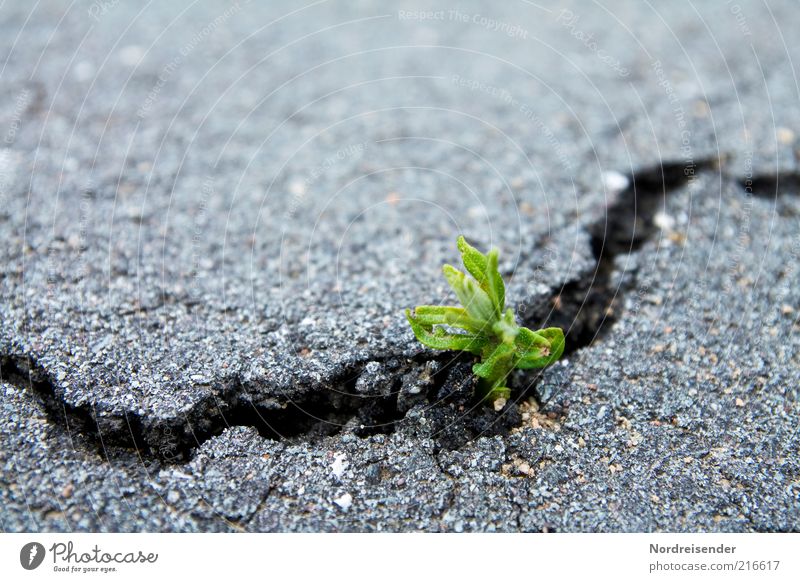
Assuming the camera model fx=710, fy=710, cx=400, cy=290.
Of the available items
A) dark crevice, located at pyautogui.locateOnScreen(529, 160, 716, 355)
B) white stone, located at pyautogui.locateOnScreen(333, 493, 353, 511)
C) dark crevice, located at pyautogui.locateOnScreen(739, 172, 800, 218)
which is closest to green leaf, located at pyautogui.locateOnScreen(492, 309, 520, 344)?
dark crevice, located at pyautogui.locateOnScreen(529, 160, 716, 355)

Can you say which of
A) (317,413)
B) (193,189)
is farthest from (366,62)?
(317,413)

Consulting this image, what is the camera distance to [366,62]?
319cm

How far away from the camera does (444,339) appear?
1751 millimetres

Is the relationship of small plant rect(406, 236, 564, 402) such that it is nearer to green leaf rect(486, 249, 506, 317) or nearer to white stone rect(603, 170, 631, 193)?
green leaf rect(486, 249, 506, 317)

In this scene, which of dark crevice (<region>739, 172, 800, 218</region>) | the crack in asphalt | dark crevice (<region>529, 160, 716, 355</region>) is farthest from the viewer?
dark crevice (<region>739, 172, 800, 218</region>)

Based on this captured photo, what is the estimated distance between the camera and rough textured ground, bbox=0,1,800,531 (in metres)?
1.72

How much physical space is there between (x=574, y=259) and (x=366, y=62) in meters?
1.46

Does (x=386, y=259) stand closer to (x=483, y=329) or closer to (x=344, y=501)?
(x=483, y=329)

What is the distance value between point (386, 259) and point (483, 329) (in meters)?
0.69

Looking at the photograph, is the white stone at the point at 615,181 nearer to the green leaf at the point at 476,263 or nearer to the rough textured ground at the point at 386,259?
the rough textured ground at the point at 386,259

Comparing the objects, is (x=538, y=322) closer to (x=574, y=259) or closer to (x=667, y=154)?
(x=574, y=259)

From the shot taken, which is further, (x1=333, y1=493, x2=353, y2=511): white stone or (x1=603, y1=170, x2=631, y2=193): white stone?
(x1=603, y1=170, x2=631, y2=193): white stone

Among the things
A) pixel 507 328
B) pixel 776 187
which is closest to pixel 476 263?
pixel 507 328

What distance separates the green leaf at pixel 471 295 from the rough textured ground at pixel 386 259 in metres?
0.23
